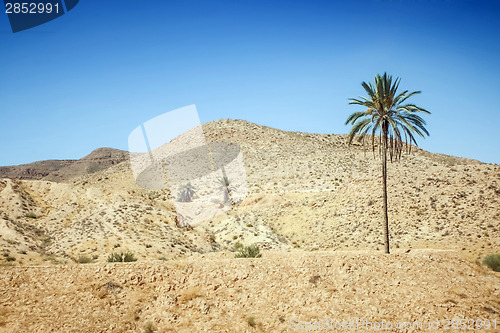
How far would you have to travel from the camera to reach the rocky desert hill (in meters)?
14.2

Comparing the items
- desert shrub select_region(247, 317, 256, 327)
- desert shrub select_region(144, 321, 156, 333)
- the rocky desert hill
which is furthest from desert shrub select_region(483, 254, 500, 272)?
desert shrub select_region(144, 321, 156, 333)

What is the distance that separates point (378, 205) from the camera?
34.8 meters

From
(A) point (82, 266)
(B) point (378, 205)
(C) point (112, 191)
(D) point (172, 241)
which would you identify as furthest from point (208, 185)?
(A) point (82, 266)

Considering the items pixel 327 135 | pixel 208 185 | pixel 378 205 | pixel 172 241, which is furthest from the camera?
pixel 327 135

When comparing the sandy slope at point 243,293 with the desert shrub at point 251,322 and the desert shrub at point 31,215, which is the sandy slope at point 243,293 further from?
the desert shrub at point 31,215

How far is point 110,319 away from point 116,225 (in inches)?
811

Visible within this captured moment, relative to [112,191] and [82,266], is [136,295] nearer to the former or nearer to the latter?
[82,266]

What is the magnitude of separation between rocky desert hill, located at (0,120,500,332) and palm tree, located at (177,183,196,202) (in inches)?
60.8

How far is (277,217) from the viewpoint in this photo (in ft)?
134

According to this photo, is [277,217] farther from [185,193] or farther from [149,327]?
[149,327]

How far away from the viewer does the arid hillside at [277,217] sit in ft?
90.9

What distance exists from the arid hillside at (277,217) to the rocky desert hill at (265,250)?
166 millimetres

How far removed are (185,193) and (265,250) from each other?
823 inches

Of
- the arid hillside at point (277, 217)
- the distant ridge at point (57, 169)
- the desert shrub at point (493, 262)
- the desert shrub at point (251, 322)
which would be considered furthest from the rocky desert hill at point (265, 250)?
the distant ridge at point (57, 169)
